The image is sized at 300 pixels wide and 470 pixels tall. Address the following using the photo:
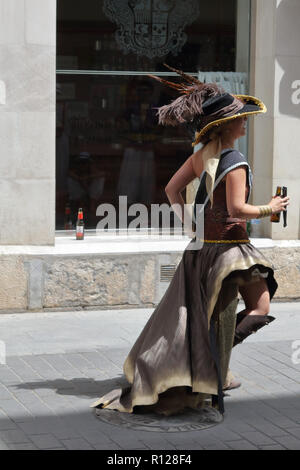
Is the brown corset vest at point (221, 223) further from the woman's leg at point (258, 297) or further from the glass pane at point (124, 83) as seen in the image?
the glass pane at point (124, 83)

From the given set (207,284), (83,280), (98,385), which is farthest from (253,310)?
(83,280)

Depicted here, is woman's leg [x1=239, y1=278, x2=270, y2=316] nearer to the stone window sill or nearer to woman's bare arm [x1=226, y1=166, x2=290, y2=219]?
woman's bare arm [x1=226, y1=166, x2=290, y2=219]

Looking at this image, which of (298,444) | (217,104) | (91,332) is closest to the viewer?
(298,444)

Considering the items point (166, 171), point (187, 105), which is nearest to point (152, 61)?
point (166, 171)

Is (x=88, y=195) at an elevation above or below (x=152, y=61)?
below

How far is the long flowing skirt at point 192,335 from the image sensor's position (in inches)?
215

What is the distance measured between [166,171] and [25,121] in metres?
1.80

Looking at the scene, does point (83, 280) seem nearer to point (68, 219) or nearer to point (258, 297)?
point (68, 219)

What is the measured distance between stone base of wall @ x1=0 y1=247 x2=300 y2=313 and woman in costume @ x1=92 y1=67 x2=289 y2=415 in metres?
2.81

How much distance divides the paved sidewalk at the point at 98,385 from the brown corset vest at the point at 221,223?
1.10 meters

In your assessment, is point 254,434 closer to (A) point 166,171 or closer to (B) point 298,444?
(B) point 298,444
